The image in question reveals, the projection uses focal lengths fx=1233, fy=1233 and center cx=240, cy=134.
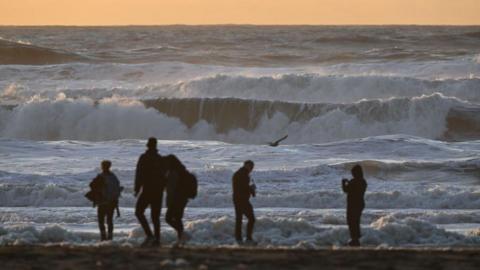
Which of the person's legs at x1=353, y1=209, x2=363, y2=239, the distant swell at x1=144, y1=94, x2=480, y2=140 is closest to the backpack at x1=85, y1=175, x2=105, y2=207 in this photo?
the person's legs at x1=353, y1=209, x2=363, y2=239

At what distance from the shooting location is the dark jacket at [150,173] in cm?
1382

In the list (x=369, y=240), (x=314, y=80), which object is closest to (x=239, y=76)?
(x=314, y=80)

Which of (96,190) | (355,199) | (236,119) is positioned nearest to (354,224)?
(355,199)

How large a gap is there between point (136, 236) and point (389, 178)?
10551 mm

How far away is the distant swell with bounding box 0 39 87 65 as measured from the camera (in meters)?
58.9

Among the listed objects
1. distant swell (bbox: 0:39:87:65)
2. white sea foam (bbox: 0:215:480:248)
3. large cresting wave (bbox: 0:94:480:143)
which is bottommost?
white sea foam (bbox: 0:215:480:248)

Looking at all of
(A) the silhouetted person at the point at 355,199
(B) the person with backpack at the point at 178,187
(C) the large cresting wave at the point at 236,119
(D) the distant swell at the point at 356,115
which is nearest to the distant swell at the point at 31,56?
(C) the large cresting wave at the point at 236,119

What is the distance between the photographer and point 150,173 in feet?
45.4

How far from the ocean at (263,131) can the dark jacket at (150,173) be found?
158cm

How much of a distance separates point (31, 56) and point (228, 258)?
161 feet

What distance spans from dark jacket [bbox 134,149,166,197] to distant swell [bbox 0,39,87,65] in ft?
150

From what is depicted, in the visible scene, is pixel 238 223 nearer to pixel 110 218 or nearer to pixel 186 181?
pixel 186 181

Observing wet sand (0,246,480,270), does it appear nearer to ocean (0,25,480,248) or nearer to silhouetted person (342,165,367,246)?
ocean (0,25,480,248)

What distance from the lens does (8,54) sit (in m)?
60.4
